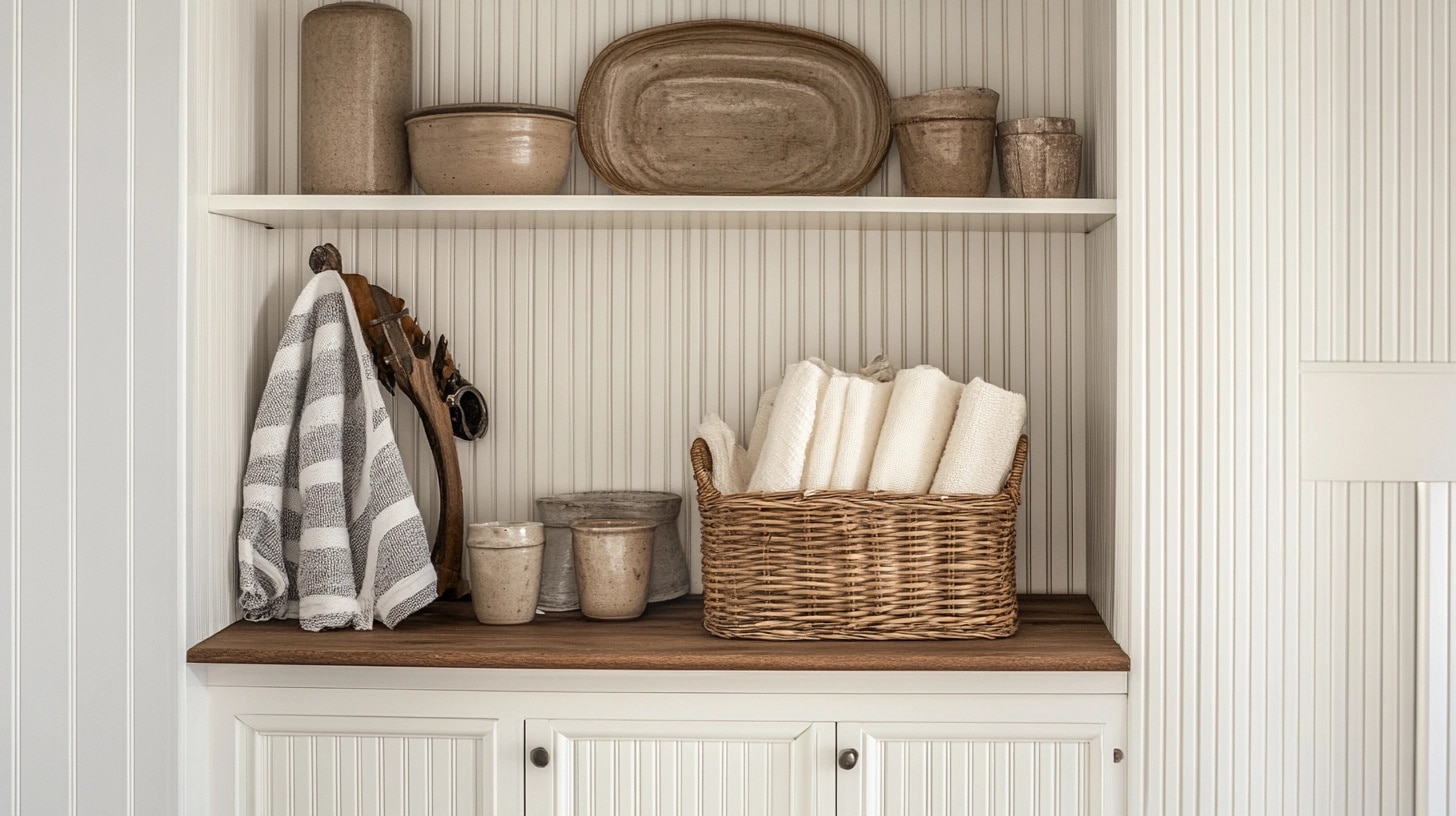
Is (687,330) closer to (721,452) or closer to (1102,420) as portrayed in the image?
(721,452)

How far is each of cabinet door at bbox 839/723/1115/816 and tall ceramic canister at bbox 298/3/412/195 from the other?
105cm

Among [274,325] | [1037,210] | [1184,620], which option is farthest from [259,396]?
[1184,620]

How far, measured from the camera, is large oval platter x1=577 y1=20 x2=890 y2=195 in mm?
1911

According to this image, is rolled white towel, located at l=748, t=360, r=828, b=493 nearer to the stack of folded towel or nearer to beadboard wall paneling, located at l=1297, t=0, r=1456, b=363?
the stack of folded towel

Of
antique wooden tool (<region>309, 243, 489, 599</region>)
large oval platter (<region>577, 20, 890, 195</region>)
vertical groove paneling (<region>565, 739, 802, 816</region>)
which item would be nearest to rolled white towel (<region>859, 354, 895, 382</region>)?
large oval platter (<region>577, 20, 890, 195</region>)

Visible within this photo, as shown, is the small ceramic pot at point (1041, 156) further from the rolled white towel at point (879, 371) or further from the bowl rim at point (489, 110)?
the bowl rim at point (489, 110)

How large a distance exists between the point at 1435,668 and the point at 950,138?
3.09 feet

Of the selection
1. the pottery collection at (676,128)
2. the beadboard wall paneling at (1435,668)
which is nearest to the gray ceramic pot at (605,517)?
the pottery collection at (676,128)

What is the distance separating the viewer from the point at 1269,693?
1.59 m

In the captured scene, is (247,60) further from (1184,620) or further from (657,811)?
(1184,620)

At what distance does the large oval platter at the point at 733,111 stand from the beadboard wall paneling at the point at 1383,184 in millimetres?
629

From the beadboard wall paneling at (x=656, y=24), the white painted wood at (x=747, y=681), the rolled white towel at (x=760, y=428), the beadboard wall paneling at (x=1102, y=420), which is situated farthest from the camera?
the beadboard wall paneling at (x=656, y=24)

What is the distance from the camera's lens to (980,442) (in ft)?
5.40

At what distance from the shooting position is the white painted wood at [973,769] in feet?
5.30
